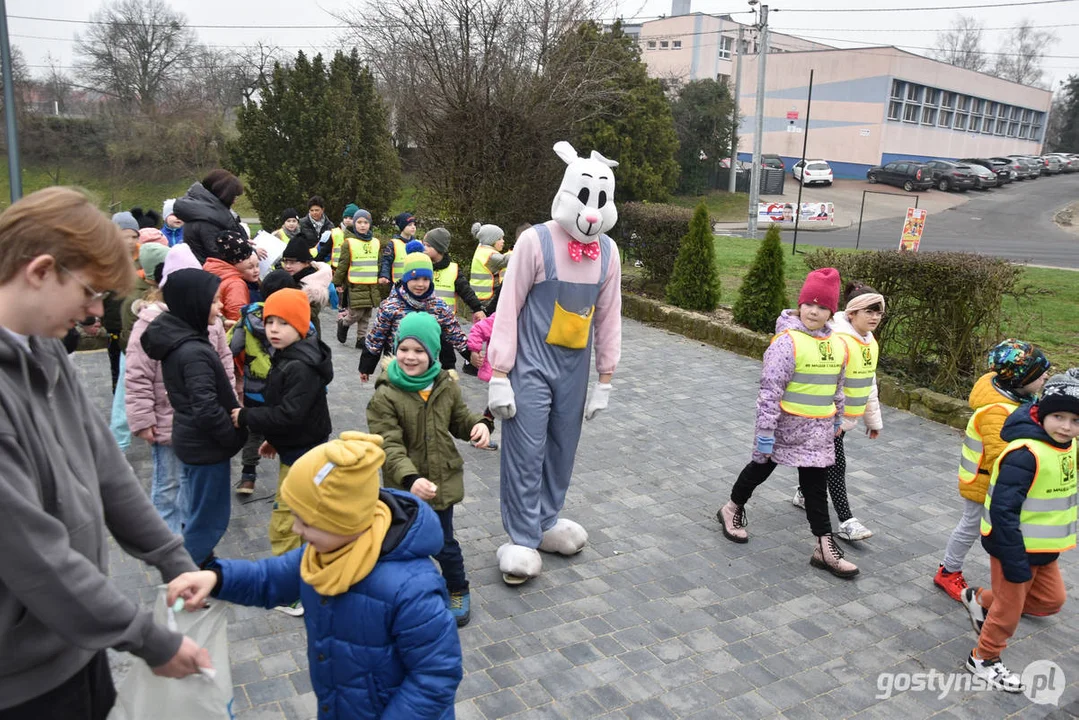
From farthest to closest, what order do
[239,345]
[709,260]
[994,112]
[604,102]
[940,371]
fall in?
[994,112] → [604,102] → [709,260] → [940,371] → [239,345]

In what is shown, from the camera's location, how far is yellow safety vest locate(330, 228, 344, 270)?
30.9ft

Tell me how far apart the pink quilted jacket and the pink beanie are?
3.24 metres

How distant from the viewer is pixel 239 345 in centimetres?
500

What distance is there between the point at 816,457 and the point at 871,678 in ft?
4.16

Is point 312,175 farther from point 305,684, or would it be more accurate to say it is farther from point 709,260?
point 305,684

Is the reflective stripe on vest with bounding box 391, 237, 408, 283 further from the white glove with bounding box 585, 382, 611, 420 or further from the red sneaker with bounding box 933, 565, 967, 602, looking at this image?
the red sneaker with bounding box 933, 565, 967, 602

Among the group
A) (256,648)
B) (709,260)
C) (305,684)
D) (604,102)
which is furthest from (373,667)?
(604,102)

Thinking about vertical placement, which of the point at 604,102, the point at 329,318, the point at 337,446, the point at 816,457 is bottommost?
the point at 329,318

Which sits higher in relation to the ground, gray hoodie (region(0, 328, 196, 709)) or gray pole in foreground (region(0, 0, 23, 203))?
gray pole in foreground (region(0, 0, 23, 203))

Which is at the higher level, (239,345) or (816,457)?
(239,345)

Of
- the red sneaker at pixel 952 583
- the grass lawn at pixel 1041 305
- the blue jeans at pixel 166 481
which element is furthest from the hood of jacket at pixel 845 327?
→ the blue jeans at pixel 166 481

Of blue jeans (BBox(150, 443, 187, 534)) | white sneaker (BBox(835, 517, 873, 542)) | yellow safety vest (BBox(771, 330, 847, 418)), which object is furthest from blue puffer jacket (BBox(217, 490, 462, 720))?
white sneaker (BBox(835, 517, 873, 542))

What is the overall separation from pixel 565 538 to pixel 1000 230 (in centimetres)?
2973

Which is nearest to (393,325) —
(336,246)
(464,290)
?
(464,290)
